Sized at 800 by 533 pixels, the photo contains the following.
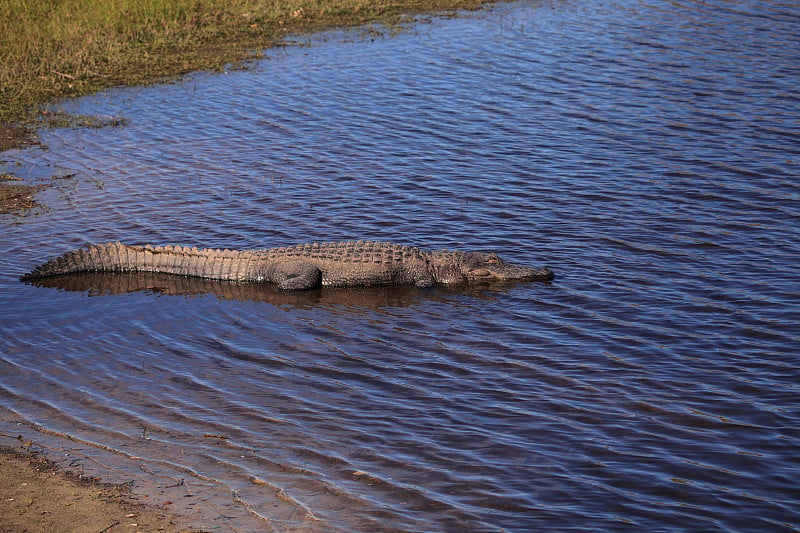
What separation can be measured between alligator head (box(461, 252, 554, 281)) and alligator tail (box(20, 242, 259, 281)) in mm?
2103

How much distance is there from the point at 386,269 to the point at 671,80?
8211 millimetres

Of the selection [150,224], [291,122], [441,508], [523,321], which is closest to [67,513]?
[441,508]

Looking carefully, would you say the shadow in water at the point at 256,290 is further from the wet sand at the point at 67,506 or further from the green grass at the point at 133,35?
the green grass at the point at 133,35

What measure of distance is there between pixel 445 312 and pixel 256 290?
1.93 meters

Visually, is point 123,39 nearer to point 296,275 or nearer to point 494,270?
point 296,275

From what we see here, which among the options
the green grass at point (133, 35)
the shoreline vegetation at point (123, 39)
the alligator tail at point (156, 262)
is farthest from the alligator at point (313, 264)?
the green grass at point (133, 35)

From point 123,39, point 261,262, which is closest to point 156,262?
point 261,262

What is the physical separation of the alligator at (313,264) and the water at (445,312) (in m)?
0.18

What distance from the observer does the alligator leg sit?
9.10 meters

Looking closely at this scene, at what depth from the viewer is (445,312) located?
8594 millimetres

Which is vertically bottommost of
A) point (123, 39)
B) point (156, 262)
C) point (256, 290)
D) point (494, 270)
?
point (256, 290)

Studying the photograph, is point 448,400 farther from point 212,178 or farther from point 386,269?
point 212,178

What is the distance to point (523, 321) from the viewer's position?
8211 millimetres

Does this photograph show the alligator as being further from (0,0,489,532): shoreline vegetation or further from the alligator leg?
(0,0,489,532): shoreline vegetation
